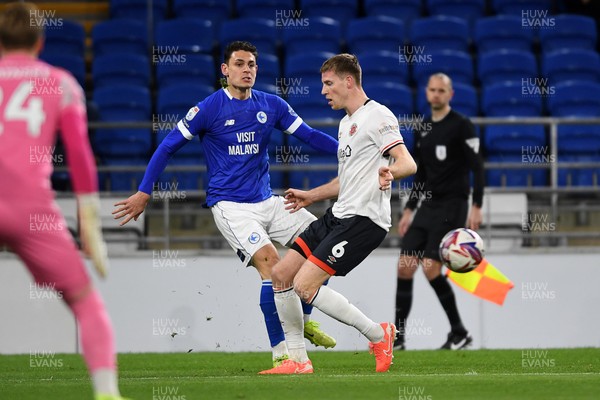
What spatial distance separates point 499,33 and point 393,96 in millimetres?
2623

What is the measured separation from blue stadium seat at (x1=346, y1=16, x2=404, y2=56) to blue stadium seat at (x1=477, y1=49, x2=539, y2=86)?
47.9 inches

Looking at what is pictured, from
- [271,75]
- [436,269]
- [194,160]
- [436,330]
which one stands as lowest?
[436,330]

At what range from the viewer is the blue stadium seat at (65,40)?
48.1 ft

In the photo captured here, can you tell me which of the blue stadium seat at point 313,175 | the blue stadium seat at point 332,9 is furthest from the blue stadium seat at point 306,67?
the blue stadium seat at point 332,9

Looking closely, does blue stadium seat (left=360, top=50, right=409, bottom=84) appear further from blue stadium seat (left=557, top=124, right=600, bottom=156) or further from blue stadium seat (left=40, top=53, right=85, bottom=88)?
blue stadium seat (left=40, top=53, right=85, bottom=88)

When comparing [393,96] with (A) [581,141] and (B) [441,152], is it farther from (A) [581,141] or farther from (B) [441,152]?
(B) [441,152]

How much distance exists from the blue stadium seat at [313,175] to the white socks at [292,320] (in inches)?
147

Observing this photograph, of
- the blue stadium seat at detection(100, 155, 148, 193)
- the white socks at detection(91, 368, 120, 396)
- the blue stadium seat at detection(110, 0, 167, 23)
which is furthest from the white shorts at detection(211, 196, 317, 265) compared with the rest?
the blue stadium seat at detection(110, 0, 167, 23)

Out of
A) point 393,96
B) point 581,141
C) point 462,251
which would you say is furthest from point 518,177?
point 462,251

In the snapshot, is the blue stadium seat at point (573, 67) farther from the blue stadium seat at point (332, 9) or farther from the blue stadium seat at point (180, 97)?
the blue stadium seat at point (180, 97)

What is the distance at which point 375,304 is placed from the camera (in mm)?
11094

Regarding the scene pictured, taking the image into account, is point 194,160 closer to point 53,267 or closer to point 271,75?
point 271,75

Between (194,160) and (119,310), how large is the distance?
2252mm

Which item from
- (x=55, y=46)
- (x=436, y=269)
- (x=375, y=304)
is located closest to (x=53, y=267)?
(x=436, y=269)
